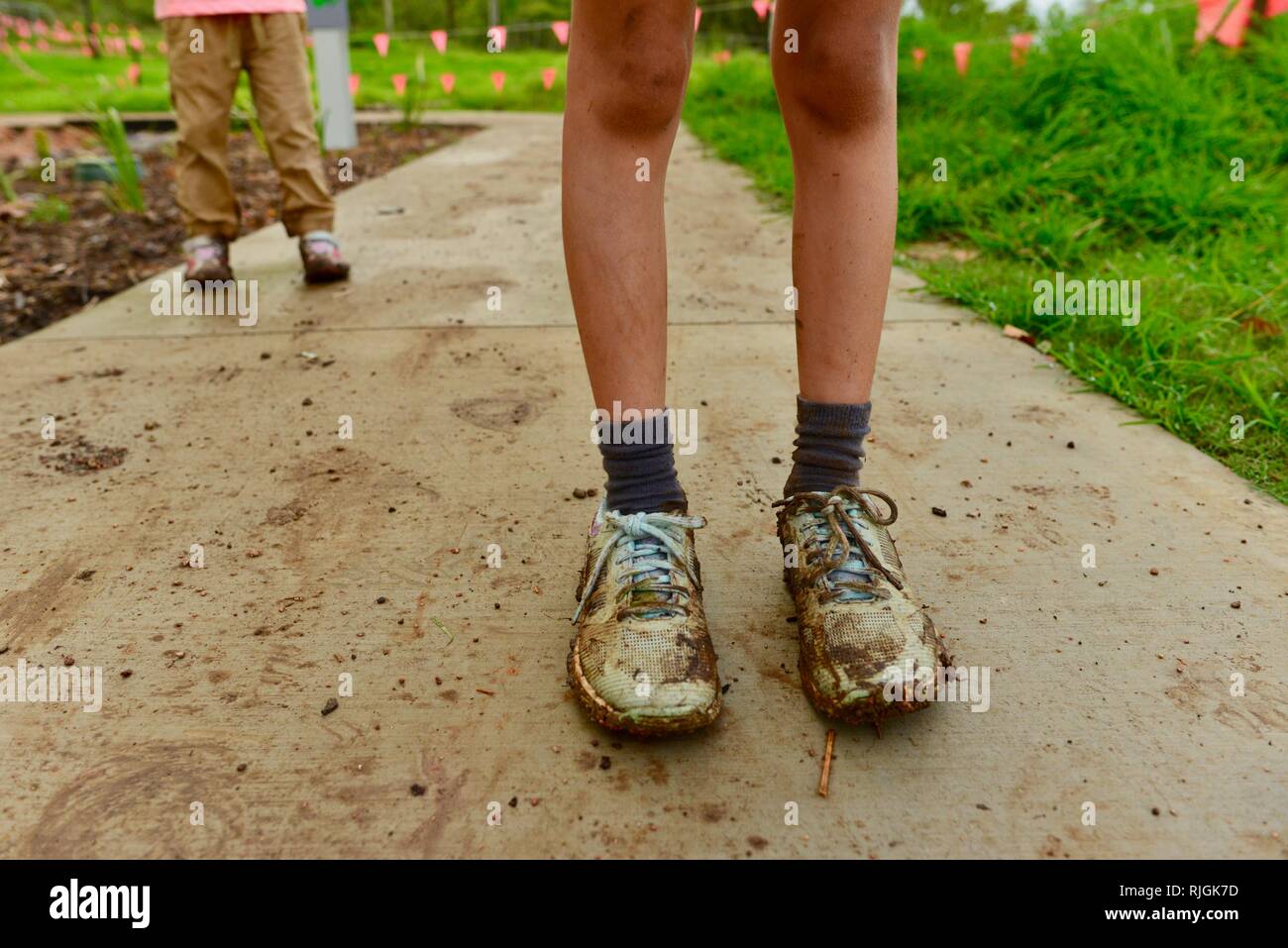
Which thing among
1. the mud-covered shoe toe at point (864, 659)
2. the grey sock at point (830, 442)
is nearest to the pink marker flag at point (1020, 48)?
the grey sock at point (830, 442)

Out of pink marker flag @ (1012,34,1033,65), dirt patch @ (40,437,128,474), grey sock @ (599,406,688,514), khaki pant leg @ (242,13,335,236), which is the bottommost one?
dirt patch @ (40,437,128,474)

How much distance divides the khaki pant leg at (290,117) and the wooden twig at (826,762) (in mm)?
2395

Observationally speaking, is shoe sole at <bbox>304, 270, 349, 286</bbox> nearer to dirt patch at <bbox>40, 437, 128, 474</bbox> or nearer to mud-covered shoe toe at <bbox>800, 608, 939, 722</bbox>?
dirt patch at <bbox>40, 437, 128, 474</bbox>

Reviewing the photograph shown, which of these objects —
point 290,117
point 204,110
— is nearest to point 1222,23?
point 290,117

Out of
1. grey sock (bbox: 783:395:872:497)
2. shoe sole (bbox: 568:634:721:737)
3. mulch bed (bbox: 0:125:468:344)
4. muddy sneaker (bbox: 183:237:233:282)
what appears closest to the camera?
shoe sole (bbox: 568:634:721:737)

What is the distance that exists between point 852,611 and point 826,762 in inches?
8.1

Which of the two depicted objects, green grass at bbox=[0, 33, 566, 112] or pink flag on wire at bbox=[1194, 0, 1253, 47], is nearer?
pink flag on wire at bbox=[1194, 0, 1253, 47]

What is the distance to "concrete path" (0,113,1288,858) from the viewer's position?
974mm

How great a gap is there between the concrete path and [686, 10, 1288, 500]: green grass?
176 mm

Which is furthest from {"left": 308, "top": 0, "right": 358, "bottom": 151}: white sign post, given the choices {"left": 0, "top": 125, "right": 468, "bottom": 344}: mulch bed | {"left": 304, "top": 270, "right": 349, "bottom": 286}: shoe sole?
{"left": 304, "top": 270, "right": 349, "bottom": 286}: shoe sole

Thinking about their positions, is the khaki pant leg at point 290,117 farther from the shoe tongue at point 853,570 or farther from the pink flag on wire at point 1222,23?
the pink flag on wire at point 1222,23

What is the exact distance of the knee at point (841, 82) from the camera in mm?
1195

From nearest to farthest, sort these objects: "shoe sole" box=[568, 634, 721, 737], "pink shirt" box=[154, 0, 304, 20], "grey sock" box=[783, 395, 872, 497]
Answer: "shoe sole" box=[568, 634, 721, 737], "grey sock" box=[783, 395, 872, 497], "pink shirt" box=[154, 0, 304, 20]

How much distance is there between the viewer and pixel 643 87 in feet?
3.80
